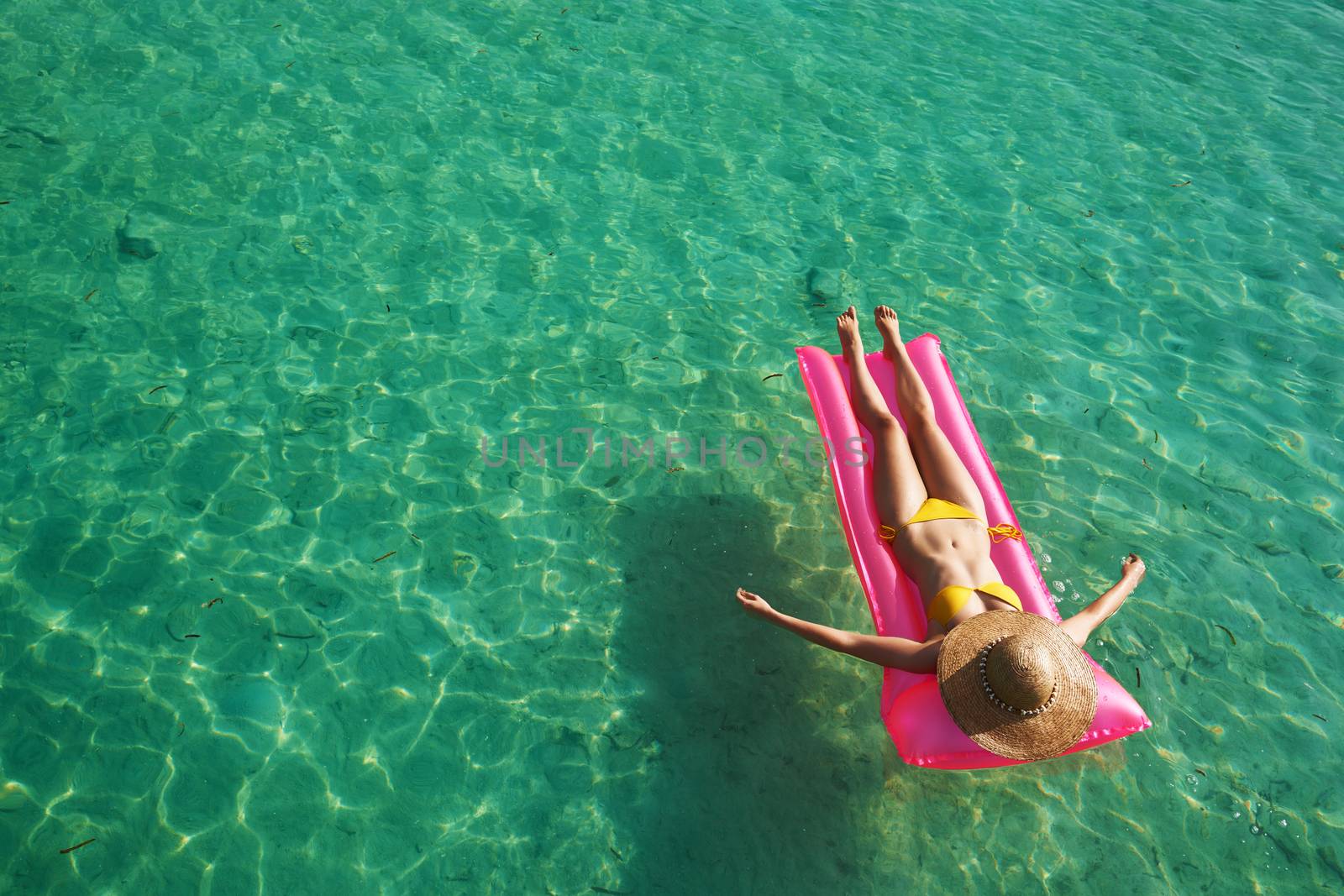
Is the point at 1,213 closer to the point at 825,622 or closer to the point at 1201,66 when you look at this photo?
the point at 825,622

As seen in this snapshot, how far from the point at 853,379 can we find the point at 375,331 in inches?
101

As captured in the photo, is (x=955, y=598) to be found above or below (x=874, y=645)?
above

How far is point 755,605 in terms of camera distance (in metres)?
3.55

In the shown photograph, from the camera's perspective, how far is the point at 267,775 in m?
3.35

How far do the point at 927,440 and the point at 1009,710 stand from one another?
150cm

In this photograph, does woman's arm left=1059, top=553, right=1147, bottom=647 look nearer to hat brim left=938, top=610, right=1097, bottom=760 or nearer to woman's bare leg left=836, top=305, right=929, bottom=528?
hat brim left=938, top=610, right=1097, bottom=760

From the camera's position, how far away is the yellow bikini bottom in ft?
11.4

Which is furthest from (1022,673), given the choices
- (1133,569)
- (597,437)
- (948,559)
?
(597,437)

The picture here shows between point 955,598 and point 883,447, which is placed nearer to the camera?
point 955,598

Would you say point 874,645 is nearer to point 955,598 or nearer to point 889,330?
point 955,598

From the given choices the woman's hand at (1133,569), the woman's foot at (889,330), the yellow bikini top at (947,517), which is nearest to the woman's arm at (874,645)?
the yellow bikini top at (947,517)

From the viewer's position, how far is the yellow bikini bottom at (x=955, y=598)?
3473 mm

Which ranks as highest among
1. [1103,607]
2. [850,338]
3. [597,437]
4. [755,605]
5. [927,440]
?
[850,338]

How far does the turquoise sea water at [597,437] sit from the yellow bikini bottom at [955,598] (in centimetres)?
51
